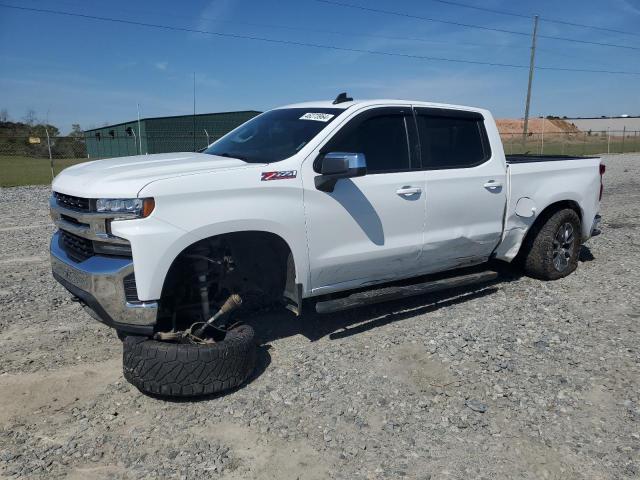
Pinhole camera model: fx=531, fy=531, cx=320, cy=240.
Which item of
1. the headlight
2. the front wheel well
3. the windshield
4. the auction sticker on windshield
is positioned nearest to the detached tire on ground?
the front wheel well

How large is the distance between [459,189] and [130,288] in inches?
118

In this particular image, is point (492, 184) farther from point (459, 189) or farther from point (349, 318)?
point (349, 318)

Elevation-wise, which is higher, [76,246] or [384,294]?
[76,246]

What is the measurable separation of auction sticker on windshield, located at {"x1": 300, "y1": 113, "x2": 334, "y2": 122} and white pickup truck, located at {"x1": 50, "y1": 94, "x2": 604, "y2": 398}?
0.6 inches

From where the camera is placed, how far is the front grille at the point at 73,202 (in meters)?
3.41

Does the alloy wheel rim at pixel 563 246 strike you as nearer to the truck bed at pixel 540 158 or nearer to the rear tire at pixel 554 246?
the rear tire at pixel 554 246

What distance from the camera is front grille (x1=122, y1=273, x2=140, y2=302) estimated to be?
3.26 m

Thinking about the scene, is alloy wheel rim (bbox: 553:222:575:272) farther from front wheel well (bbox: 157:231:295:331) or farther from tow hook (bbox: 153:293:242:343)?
tow hook (bbox: 153:293:242:343)

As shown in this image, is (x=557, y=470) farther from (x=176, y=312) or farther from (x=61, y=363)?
(x=61, y=363)

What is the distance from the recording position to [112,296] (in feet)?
10.8

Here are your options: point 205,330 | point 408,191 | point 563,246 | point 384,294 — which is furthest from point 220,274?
point 563,246

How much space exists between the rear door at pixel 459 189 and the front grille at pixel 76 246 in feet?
8.91

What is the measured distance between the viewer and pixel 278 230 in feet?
12.5

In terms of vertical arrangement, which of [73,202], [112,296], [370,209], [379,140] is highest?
[379,140]
